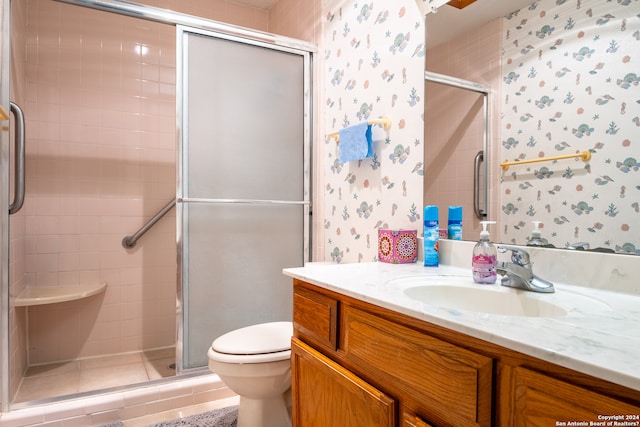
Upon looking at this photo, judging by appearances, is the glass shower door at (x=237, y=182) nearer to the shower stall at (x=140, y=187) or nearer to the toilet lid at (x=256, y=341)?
the shower stall at (x=140, y=187)

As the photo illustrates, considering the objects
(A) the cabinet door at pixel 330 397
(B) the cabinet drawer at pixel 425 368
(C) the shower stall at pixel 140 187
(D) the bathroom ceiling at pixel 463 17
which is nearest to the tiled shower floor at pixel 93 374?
(C) the shower stall at pixel 140 187

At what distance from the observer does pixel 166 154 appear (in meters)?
2.70

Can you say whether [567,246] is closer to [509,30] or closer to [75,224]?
[509,30]

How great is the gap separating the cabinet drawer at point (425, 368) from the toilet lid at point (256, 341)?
2.07 ft

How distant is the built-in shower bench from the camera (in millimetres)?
2002

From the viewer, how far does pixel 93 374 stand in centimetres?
221

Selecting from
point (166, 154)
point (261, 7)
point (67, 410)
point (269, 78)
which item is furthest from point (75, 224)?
point (261, 7)

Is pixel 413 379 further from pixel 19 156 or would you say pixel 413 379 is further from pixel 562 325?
pixel 19 156

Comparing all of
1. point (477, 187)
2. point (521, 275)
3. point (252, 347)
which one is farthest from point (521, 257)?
point (252, 347)

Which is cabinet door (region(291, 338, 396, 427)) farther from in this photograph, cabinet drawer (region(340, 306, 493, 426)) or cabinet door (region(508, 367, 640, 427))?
cabinet door (region(508, 367, 640, 427))

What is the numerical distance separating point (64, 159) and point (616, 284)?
9.41ft

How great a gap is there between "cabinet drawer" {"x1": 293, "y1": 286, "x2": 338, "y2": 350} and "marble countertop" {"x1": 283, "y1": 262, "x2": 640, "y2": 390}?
0.06 m

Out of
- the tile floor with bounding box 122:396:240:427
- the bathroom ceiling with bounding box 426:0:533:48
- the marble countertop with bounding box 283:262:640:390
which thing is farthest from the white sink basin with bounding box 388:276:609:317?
the tile floor with bounding box 122:396:240:427

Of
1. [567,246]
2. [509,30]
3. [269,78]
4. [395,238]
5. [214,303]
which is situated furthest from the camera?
[269,78]
